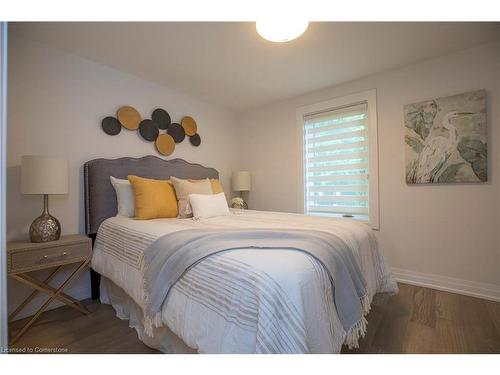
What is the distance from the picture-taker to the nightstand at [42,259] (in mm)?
1546

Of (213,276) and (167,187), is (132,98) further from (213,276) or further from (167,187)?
(213,276)

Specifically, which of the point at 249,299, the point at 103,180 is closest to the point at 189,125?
the point at 103,180

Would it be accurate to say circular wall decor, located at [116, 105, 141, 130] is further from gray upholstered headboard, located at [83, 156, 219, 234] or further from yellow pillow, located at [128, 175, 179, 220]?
yellow pillow, located at [128, 175, 179, 220]

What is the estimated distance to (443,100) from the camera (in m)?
2.24

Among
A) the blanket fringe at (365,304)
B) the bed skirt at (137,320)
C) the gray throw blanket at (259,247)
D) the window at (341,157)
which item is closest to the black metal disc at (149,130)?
the bed skirt at (137,320)

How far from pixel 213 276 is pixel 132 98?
7.89 feet

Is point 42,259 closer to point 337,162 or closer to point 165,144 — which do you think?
point 165,144

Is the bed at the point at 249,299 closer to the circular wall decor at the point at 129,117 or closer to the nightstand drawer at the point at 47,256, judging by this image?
the nightstand drawer at the point at 47,256

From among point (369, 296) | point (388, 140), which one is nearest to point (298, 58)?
point (388, 140)

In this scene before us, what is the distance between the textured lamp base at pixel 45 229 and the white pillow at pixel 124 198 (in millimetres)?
498

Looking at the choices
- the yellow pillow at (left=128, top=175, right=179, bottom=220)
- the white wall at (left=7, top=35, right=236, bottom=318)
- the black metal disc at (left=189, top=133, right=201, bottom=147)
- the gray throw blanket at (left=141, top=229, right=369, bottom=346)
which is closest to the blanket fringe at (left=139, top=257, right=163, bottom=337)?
the gray throw blanket at (left=141, top=229, right=369, bottom=346)

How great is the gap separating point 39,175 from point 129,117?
1.10 meters

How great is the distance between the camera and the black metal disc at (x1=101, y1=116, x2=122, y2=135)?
2.36 meters
